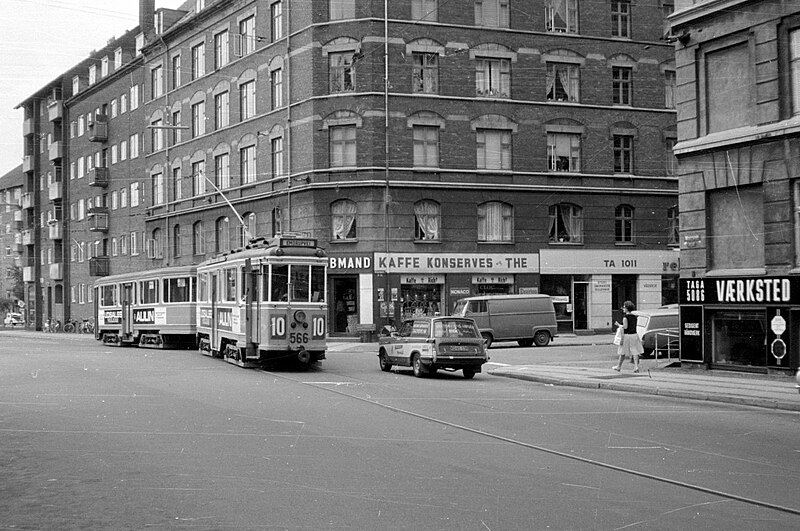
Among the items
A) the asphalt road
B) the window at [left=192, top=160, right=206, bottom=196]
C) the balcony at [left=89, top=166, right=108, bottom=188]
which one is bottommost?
the asphalt road

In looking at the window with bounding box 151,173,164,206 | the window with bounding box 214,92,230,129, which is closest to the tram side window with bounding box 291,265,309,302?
the window with bounding box 214,92,230,129

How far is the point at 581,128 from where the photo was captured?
1758 inches

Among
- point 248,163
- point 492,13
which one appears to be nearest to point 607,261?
point 492,13

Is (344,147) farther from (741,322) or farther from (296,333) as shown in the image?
(741,322)

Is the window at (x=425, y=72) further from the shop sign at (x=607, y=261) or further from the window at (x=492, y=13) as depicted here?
the shop sign at (x=607, y=261)

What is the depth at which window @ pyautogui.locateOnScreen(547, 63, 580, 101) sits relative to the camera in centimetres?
4441

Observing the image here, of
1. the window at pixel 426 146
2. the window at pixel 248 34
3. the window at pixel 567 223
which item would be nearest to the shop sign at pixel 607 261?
the window at pixel 567 223

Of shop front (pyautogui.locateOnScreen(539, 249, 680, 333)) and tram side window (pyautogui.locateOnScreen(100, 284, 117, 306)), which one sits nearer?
tram side window (pyautogui.locateOnScreen(100, 284, 117, 306))

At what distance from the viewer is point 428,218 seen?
4238 cm

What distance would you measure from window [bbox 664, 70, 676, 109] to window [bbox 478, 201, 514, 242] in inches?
426

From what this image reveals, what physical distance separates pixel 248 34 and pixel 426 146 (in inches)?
502

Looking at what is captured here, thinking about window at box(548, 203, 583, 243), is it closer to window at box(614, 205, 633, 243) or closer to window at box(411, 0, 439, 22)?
window at box(614, 205, 633, 243)

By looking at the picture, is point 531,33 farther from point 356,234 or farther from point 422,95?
point 356,234

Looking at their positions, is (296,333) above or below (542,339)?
above
